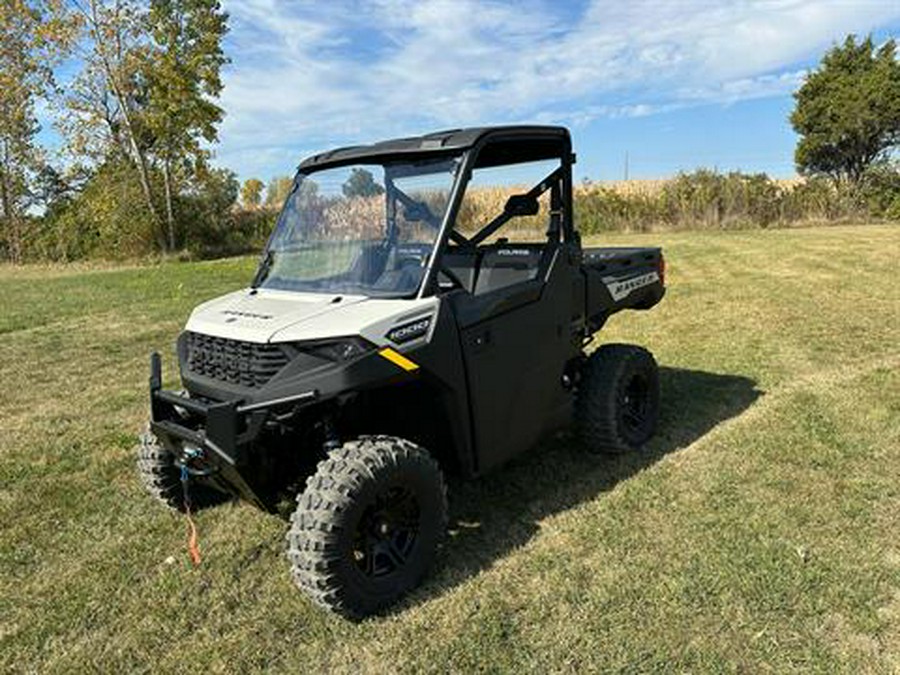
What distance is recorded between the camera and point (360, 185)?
157 inches

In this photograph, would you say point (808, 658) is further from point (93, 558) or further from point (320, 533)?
point (93, 558)

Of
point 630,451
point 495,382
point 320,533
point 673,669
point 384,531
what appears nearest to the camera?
point 673,669

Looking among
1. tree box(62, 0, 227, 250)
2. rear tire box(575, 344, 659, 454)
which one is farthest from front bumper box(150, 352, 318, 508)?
tree box(62, 0, 227, 250)

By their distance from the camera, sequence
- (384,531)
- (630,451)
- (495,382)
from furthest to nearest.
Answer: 1. (630,451)
2. (495,382)
3. (384,531)

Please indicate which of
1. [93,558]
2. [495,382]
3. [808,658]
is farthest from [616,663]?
[93,558]

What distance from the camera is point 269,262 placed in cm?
414

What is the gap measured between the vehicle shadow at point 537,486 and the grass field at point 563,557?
2cm

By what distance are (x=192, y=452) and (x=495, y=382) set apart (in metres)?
1.48

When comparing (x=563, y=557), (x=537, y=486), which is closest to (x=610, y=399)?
(x=537, y=486)

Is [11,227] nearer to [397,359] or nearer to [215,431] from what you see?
[215,431]

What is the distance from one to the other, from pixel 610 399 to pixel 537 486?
0.73m

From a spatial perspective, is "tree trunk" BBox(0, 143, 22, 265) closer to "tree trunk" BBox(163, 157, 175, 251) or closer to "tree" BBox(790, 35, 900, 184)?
"tree trunk" BBox(163, 157, 175, 251)

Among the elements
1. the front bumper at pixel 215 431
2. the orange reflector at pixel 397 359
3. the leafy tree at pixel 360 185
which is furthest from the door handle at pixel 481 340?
the leafy tree at pixel 360 185

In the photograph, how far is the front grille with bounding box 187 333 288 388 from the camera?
3.21 meters
